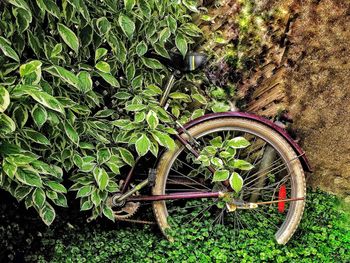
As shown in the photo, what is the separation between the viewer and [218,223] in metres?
3.48

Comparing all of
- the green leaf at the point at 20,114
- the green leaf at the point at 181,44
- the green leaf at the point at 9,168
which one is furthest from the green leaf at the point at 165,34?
the green leaf at the point at 9,168

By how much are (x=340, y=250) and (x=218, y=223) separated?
84 centimetres

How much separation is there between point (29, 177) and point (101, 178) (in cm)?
48

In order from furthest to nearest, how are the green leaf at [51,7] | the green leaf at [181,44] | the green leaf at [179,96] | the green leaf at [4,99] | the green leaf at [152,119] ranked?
the green leaf at [179,96], the green leaf at [181,44], the green leaf at [152,119], the green leaf at [51,7], the green leaf at [4,99]

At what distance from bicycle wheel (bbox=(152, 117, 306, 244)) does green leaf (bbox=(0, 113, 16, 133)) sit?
1.08 metres

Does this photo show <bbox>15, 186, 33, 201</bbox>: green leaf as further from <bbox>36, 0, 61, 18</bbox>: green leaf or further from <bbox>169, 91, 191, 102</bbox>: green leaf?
<bbox>169, 91, 191, 102</bbox>: green leaf

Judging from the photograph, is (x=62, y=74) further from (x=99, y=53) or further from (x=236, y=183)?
(x=236, y=183)

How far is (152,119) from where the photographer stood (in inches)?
119

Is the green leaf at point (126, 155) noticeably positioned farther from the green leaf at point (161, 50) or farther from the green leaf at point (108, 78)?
the green leaf at point (161, 50)

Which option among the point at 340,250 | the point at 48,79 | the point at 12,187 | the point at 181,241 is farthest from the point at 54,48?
the point at 340,250

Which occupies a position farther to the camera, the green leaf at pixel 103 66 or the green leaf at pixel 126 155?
the green leaf at pixel 126 155

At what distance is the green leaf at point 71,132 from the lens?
294 centimetres

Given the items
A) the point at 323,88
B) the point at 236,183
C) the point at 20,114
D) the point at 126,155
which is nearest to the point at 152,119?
the point at 126,155

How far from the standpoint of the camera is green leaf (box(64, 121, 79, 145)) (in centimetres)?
294
